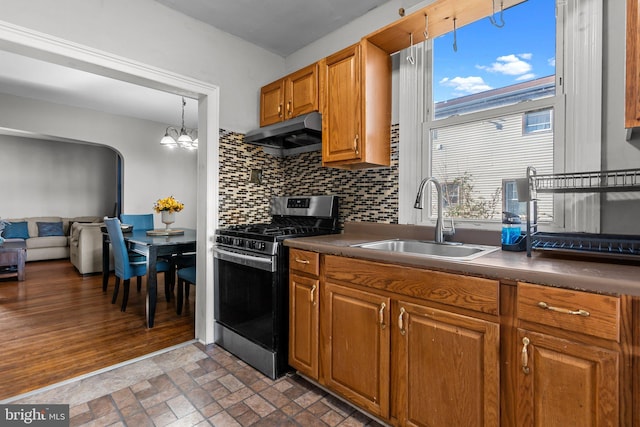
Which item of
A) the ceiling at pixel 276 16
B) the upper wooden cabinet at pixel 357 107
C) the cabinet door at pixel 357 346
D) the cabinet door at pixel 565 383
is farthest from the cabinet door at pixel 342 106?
the cabinet door at pixel 565 383

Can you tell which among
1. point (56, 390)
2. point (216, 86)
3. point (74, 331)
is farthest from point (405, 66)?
point (74, 331)

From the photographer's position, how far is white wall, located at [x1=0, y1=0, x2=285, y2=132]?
6.14 feet

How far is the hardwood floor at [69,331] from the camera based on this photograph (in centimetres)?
212

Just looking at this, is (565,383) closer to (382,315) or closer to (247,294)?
(382,315)

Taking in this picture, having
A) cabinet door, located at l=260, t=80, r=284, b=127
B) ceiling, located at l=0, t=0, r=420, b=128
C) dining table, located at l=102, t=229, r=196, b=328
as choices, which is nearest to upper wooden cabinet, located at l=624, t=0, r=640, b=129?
ceiling, located at l=0, t=0, r=420, b=128

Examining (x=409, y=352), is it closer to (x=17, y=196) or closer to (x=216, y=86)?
(x=216, y=86)

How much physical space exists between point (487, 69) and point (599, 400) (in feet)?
5.72

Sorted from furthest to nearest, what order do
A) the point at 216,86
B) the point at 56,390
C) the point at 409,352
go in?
the point at 216,86, the point at 56,390, the point at 409,352

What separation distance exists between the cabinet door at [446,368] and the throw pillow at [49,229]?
727 centimetres

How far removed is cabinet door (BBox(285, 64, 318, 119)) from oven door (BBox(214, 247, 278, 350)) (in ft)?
3.86

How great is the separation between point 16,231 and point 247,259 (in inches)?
246

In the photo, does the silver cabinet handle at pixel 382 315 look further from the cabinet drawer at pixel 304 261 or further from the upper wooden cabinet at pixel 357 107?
the upper wooden cabinet at pixel 357 107

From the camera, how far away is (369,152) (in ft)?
6.78

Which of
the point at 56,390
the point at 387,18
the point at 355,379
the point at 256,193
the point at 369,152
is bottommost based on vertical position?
the point at 56,390
